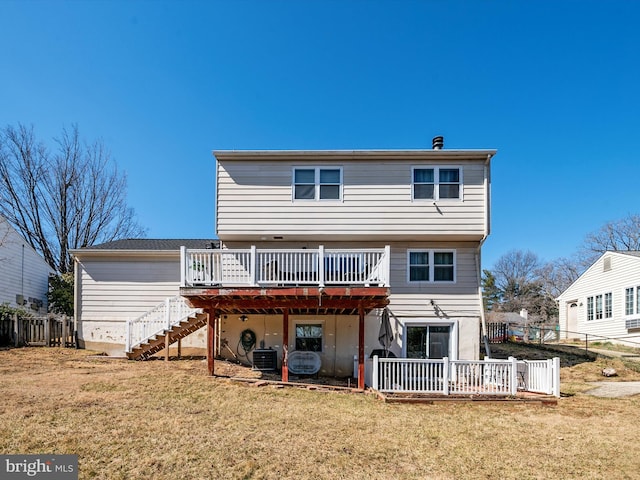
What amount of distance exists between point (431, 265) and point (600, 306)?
14.7m

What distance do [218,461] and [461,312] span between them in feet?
31.3

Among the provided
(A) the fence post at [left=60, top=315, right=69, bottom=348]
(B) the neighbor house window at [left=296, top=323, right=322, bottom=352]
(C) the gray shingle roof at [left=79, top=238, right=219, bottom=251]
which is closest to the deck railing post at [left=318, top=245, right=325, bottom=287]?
(B) the neighbor house window at [left=296, top=323, right=322, bottom=352]

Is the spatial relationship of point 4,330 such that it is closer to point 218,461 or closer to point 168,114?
point 168,114

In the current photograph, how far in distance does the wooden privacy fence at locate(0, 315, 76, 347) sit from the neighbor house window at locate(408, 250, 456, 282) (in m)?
12.9

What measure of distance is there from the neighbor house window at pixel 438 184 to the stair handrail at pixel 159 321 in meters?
8.25

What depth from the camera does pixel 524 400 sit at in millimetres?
8719

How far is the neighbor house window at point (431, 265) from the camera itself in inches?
490

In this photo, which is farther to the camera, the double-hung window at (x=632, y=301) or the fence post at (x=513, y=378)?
the double-hung window at (x=632, y=301)

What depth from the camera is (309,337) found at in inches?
497

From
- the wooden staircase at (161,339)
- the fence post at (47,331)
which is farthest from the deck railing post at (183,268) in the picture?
the fence post at (47,331)

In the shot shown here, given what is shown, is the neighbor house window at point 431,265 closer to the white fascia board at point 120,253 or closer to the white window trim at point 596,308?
the white fascia board at point 120,253

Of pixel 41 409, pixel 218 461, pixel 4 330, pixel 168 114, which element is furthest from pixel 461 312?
pixel 4 330

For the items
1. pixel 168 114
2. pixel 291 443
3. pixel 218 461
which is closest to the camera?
pixel 218 461

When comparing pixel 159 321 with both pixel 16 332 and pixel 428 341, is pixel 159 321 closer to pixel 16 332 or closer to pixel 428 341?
pixel 16 332
